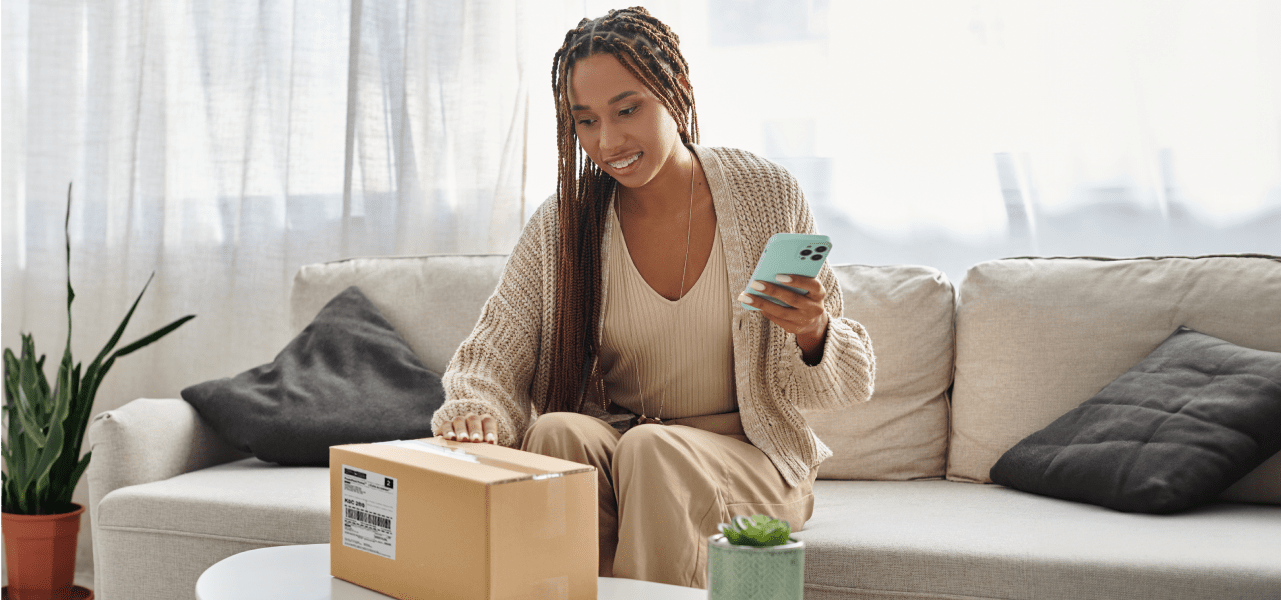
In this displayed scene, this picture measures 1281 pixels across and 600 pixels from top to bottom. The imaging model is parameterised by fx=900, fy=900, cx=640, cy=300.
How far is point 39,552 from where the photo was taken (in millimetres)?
1950

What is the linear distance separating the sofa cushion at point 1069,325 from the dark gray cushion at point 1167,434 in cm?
7

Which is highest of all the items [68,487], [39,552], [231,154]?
[231,154]

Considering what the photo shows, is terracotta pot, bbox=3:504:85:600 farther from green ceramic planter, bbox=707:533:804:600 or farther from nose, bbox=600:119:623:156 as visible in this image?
green ceramic planter, bbox=707:533:804:600

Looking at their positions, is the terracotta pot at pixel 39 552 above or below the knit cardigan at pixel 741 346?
below

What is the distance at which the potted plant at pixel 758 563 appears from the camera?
71 centimetres

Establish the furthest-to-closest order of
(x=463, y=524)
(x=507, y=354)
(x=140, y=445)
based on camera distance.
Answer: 1. (x=140, y=445)
2. (x=507, y=354)
3. (x=463, y=524)

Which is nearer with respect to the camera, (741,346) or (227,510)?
(741,346)

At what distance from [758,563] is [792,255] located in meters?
0.46

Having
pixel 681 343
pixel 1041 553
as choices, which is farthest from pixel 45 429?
pixel 1041 553

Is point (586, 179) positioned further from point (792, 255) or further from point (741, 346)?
point (792, 255)

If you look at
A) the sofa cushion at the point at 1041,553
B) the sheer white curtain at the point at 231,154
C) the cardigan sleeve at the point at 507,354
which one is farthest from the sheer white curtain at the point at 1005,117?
the cardigan sleeve at the point at 507,354

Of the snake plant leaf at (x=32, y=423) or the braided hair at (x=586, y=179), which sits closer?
the braided hair at (x=586, y=179)

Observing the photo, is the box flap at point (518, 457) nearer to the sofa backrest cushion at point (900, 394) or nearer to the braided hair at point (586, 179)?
the braided hair at point (586, 179)

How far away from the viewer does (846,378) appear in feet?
4.37
